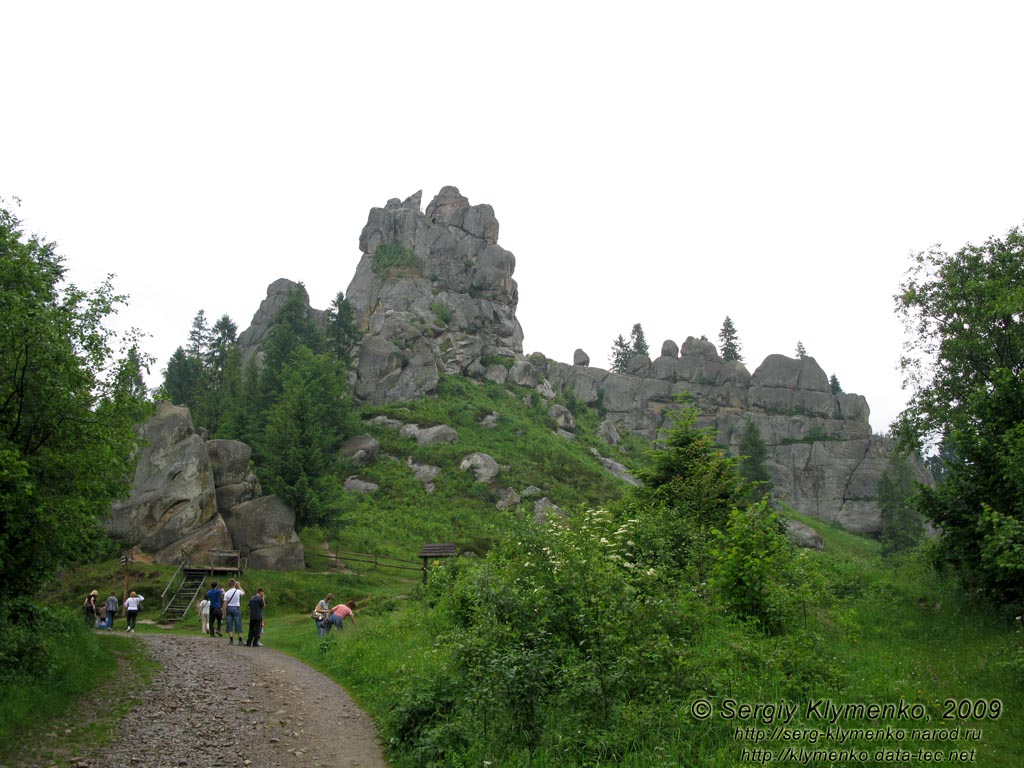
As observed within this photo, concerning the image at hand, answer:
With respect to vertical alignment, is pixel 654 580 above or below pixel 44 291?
below

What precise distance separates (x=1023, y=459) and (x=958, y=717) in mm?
6688

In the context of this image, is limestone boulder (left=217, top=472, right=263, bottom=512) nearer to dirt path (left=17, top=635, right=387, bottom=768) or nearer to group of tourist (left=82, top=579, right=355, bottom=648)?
group of tourist (left=82, top=579, right=355, bottom=648)

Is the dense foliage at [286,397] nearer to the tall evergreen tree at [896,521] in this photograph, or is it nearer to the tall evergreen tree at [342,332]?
the tall evergreen tree at [342,332]

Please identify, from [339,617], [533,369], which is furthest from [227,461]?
[533,369]

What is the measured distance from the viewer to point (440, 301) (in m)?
87.8

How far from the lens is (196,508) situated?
36.3 metres

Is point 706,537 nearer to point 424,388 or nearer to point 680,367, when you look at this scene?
point 424,388

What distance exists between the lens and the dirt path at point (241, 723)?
9.51 meters

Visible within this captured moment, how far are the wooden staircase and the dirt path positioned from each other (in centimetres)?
1403

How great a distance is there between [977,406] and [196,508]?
3558cm

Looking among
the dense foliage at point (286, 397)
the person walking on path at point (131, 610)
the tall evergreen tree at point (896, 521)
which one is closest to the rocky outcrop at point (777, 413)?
the tall evergreen tree at point (896, 521)

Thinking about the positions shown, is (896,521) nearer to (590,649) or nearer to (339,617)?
(339,617)

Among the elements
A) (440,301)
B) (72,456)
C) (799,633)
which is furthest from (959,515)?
(440,301)

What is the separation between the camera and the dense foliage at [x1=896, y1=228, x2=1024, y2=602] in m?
14.1
